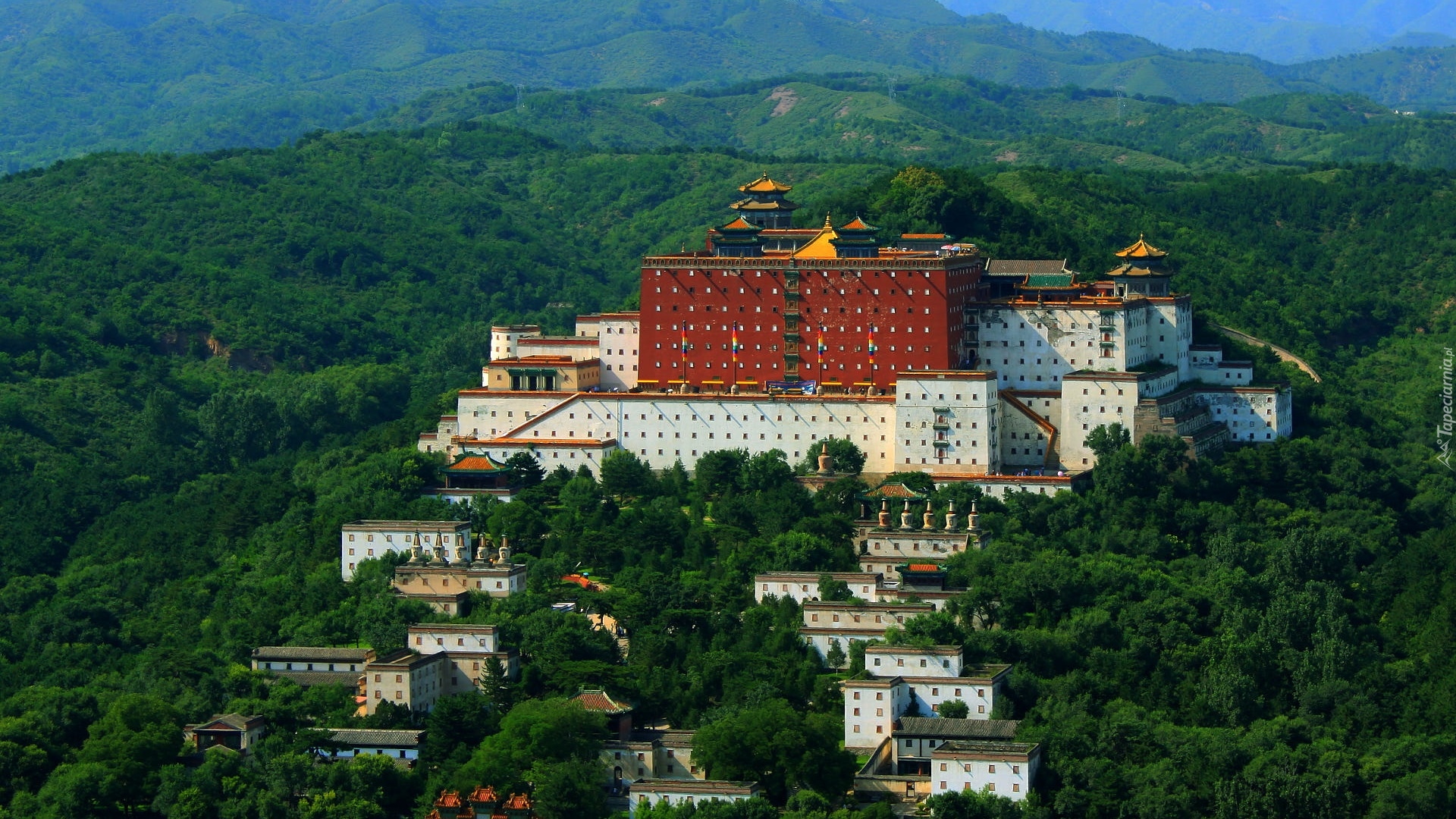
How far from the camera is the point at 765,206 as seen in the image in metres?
100

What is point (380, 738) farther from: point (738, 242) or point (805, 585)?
point (738, 242)

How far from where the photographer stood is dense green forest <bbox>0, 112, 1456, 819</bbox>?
229ft

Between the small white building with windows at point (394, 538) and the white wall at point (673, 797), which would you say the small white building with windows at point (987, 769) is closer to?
the white wall at point (673, 797)

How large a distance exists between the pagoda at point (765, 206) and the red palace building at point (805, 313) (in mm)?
4415

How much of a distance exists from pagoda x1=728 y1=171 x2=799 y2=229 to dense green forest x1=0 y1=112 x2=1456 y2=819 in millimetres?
7500

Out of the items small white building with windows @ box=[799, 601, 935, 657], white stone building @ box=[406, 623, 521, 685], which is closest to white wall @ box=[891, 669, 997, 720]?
small white building with windows @ box=[799, 601, 935, 657]

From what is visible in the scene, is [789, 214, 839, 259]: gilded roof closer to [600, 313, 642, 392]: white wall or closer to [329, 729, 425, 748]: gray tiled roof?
[600, 313, 642, 392]: white wall

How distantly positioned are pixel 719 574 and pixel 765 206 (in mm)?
21468

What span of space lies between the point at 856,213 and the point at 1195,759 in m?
43.7

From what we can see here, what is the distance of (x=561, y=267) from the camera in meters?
177

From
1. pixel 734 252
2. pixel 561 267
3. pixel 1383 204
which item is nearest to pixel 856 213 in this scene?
pixel 734 252

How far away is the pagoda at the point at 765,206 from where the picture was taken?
3947 inches

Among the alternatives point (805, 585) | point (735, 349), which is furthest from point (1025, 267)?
point (805, 585)

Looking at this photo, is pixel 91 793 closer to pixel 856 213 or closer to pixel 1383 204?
pixel 856 213
